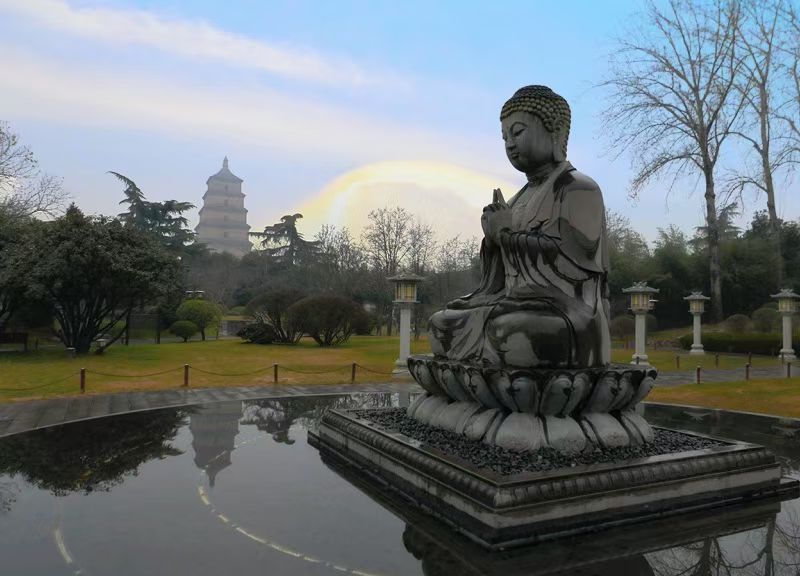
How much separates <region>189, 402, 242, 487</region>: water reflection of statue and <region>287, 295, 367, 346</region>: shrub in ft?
53.2

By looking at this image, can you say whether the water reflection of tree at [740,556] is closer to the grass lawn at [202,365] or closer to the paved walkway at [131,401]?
the paved walkway at [131,401]

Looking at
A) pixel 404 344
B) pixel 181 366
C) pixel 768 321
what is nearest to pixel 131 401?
pixel 181 366

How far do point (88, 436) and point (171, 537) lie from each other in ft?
14.3

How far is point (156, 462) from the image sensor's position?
6270 millimetres

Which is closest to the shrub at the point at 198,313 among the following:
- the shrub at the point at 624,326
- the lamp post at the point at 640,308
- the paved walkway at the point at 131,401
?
A: the paved walkway at the point at 131,401

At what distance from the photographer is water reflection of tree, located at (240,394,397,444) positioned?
331 inches

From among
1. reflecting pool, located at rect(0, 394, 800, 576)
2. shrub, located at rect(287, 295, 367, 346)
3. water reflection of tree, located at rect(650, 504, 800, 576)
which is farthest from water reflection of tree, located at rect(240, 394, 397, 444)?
shrub, located at rect(287, 295, 367, 346)

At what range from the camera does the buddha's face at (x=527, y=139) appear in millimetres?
5984

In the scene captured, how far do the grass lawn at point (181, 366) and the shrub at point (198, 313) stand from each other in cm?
510

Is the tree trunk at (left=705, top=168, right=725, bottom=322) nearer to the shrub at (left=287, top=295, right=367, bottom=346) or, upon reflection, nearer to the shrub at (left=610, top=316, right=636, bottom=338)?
the shrub at (left=610, top=316, right=636, bottom=338)

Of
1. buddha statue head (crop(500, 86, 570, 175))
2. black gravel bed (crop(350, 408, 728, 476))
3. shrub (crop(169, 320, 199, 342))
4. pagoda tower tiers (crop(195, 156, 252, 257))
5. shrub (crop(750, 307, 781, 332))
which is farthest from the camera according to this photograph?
pagoda tower tiers (crop(195, 156, 252, 257))

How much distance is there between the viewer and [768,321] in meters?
29.2

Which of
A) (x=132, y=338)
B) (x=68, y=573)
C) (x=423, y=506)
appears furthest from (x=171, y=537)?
(x=132, y=338)

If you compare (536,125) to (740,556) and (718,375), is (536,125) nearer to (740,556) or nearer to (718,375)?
(740,556)
